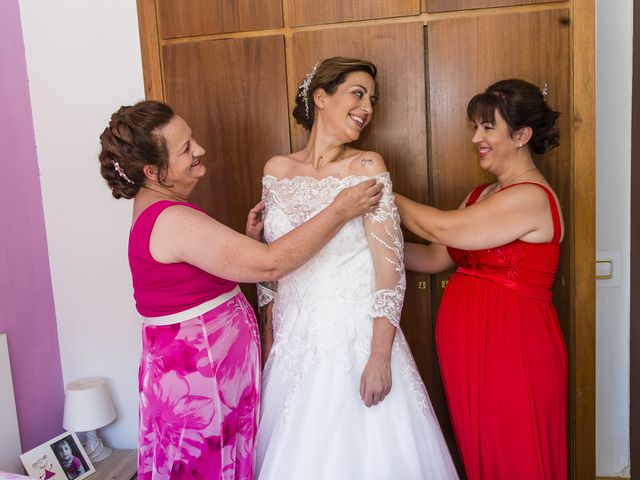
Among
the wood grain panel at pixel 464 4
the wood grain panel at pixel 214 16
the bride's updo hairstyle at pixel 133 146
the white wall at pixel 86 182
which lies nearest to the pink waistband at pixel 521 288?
the wood grain panel at pixel 464 4

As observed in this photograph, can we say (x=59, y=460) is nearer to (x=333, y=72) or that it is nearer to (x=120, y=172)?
(x=120, y=172)

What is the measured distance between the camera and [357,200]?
4.83 feet

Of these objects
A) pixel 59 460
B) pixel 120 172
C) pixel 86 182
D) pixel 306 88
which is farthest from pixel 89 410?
pixel 306 88

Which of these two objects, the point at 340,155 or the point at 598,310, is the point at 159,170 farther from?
the point at 598,310

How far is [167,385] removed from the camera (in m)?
1.53

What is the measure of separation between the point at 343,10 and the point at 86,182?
137cm

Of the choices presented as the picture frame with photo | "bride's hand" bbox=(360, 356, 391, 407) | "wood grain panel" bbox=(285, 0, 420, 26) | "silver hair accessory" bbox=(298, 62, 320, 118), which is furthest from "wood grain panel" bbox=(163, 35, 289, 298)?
the picture frame with photo

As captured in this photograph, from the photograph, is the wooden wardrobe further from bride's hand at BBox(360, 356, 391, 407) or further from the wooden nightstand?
the wooden nightstand

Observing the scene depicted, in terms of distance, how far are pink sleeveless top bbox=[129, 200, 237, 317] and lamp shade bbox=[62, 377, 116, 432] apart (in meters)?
1.00

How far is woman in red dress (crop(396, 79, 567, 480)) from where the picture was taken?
5.33ft

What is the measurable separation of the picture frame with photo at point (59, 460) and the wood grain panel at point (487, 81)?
1.83 m

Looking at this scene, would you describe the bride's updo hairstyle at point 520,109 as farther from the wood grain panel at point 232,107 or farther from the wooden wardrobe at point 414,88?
the wood grain panel at point 232,107

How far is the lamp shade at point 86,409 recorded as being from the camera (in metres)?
2.32

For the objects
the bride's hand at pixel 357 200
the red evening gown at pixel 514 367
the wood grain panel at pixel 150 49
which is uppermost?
the wood grain panel at pixel 150 49
